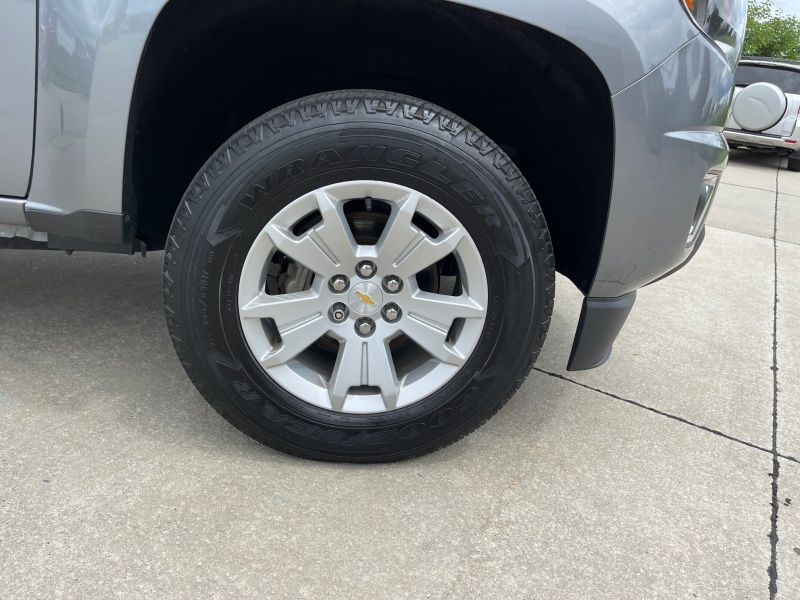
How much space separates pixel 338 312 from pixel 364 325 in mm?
81

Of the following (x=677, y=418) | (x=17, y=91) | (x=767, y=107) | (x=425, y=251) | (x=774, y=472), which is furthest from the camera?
(x=767, y=107)

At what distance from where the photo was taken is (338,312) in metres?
1.78

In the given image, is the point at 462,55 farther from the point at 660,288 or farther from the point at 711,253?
the point at 711,253

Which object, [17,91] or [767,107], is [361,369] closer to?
[17,91]

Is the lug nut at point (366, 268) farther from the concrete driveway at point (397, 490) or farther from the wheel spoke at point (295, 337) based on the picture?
the concrete driveway at point (397, 490)

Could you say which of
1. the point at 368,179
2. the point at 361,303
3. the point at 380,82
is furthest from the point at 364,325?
the point at 380,82

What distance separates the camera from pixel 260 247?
66.6 inches

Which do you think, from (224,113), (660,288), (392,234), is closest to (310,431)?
(392,234)

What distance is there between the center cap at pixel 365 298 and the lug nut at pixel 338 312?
1.1 inches

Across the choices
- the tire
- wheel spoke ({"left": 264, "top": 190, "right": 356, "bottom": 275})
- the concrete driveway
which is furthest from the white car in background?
wheel spoke ({"left": 264, "top": 190, "right": 356, "bottom": 275})

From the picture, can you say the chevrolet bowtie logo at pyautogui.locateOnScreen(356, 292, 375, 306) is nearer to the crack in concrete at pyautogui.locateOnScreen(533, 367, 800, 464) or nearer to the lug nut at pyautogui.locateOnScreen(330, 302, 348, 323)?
the lug nut at pyautogui.locateOnScreen(330, 302, 348, 323)

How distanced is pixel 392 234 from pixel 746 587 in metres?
1.24

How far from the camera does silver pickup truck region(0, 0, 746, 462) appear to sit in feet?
5.20

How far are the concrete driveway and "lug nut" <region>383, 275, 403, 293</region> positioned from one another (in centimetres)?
54
